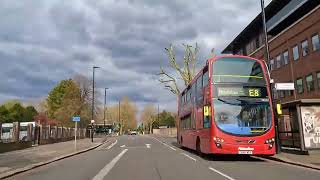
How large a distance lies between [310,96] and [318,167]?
22.7 m

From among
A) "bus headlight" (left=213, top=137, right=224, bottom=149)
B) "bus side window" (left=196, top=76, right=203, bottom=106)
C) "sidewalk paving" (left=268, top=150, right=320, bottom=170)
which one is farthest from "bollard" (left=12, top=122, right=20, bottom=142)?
"sidewalk paving" (left=268, top=150, right=320, bottom=170)

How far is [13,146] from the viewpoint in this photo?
2848 cm

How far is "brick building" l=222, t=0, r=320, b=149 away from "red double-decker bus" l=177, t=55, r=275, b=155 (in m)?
13.6

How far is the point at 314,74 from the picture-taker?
35375mm

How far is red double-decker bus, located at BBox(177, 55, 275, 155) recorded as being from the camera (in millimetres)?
17297

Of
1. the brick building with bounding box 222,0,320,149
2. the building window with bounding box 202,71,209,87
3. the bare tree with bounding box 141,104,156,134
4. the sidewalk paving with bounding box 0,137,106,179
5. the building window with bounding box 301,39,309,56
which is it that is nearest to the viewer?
the sidewalk paving with bounding box 0,137,106,179

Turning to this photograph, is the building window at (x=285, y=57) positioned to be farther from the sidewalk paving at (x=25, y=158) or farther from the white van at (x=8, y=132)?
the white van at (x=8, y=132)

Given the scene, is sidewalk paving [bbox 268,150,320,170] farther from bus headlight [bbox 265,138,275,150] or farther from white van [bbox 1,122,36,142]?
white van [bbox 1,122,36,142]

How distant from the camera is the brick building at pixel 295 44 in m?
34.9

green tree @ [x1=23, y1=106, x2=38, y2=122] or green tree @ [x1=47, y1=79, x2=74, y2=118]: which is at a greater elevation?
green tree @ [x1=47, y1=79, x2=74, y2=118]

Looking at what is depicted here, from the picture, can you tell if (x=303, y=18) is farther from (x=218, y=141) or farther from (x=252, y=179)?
(x=252, y=179)

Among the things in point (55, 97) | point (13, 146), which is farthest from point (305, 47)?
point (55, 97)

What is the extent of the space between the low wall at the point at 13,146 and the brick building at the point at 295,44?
65.6ft

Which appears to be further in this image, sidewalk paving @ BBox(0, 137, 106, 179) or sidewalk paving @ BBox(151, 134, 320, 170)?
sidewalk paving @ BBox(0, 137, 106, 179)
